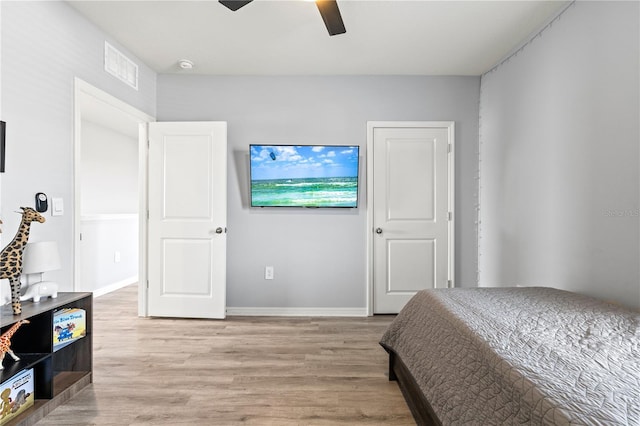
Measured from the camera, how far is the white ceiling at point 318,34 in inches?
90.4

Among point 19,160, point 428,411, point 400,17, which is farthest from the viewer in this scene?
point 400,17

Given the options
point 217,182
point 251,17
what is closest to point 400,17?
point 251,17

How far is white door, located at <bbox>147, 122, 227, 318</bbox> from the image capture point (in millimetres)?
3273

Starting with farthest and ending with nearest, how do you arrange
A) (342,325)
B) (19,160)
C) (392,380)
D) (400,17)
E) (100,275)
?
1. (100,275)
2. (342,325)
3. (400,17)
4. (392,380)
5. (19,160)

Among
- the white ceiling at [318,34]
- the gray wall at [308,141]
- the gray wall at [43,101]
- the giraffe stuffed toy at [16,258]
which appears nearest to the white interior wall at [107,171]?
the gray wall at [308,141]

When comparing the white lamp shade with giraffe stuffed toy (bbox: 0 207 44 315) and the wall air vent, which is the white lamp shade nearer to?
giraffe stuffed toy (bbox: 0 207 44 315)

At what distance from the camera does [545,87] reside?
245 cm

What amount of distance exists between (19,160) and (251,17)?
5.72 ft

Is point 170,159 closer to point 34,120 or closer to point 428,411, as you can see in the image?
point 34,120

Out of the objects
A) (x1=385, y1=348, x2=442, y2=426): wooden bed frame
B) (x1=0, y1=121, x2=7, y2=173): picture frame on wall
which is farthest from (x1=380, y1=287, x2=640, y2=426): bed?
(x1=0, y1=121, x2=7, y2=173): picture frame on wall

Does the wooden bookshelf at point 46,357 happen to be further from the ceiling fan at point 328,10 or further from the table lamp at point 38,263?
the ceiling fan at point 328,10

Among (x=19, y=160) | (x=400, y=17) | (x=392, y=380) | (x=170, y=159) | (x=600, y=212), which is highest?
(x=400, y=17)

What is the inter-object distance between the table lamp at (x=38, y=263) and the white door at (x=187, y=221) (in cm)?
138

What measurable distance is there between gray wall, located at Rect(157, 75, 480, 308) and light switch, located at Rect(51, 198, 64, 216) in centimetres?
145
